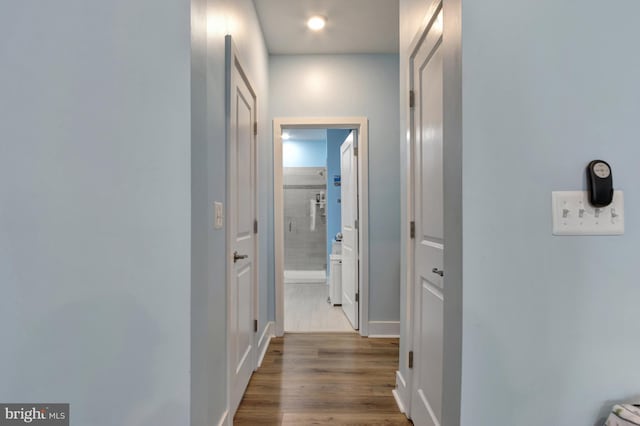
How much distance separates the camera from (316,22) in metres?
2.56

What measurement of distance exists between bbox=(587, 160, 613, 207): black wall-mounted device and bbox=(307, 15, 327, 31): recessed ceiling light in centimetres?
232

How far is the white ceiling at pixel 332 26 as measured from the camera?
7.79ft

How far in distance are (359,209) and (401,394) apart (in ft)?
5.53

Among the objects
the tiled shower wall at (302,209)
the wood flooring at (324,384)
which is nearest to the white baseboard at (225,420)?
the wood flooring at (324,384)

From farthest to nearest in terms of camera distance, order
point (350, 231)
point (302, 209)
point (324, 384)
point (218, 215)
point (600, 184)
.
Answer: point (302, 209)
point (350, 231)
point (324, 384)
point (218, 215)
point (600, 184)

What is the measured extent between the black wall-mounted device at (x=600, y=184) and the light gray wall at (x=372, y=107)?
6.94ft

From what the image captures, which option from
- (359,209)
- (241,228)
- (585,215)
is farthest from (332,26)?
(585,215)

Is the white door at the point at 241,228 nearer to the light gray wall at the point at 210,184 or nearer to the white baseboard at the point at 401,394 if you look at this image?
the light gray wall at the point at 210,184

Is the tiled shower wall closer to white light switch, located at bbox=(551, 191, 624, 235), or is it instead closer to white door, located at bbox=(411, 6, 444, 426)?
white door, located at bbox=(411, 6, 444, 426)

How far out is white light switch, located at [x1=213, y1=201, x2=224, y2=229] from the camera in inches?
54.2

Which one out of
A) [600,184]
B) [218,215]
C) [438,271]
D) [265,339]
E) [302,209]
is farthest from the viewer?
[302,209]

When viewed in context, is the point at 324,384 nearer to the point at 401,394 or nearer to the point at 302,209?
the point at 401,394
